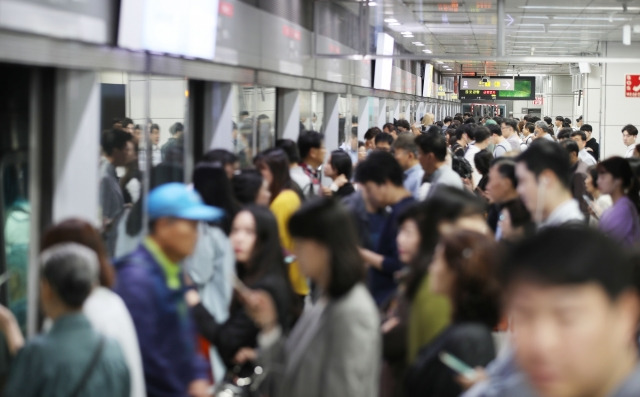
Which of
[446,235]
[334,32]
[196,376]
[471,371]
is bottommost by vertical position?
[196,376]

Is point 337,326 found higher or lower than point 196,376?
higher

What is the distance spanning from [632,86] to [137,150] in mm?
13771

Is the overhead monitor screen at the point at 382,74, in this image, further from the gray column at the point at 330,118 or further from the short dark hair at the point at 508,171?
the short dark hair at the point at 508,171

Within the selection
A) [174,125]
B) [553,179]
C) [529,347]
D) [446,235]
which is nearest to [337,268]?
[446,235]

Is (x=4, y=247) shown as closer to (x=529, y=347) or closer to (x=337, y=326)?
(x=337, y=326)

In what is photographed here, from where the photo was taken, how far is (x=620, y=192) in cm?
636

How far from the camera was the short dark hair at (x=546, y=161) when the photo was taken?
15.2 feet

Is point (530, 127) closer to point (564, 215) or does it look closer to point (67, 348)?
point (564, 215)

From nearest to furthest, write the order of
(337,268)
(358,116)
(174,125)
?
(337,268) → (174,125) → (358,116)

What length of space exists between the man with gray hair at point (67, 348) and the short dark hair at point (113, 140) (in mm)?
3070

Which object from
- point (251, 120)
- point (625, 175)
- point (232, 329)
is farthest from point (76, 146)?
point (251, 120)

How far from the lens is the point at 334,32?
456 inches

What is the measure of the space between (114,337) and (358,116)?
1321 cm

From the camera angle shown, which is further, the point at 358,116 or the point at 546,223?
the point at 358,116
